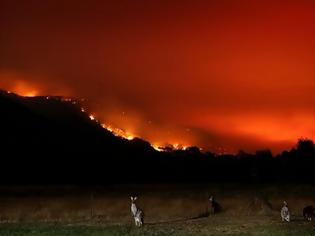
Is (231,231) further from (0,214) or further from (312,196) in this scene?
(312,196)

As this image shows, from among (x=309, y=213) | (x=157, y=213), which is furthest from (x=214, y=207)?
(x=309, y=213)

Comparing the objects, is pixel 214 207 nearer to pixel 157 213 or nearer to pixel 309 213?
pixel 157 213

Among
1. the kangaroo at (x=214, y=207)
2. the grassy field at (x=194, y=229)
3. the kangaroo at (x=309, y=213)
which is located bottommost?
the grassy field at (x=194, y=229)

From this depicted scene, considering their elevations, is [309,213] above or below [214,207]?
below

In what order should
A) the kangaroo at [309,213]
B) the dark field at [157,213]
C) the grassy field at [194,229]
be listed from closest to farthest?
the grassy field at [194,229], the dark field at [157,213], the kangaroo at [309,213]

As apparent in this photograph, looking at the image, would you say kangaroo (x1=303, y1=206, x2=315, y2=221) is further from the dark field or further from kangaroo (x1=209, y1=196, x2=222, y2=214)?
kangaroo (x1=209, y1=196, x2=222, y2=214)

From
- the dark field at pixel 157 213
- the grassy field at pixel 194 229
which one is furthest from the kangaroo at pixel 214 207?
the grassy field at pixel 194 229

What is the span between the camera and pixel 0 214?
63.8 m

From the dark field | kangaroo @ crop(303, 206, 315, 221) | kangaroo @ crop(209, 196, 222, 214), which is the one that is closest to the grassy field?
the dark field

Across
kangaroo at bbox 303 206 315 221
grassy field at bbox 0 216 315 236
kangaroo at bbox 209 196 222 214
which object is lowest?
grassy field at bbox 0 216 315 236

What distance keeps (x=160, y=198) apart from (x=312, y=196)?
63.8 feet

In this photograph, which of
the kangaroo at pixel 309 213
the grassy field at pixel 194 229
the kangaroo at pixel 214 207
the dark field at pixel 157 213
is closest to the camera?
the grassy field at pixel 194 229

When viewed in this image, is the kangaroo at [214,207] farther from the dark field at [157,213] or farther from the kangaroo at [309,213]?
the kangaroo at [309,213]

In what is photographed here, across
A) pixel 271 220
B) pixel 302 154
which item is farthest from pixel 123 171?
pixel 271 220
